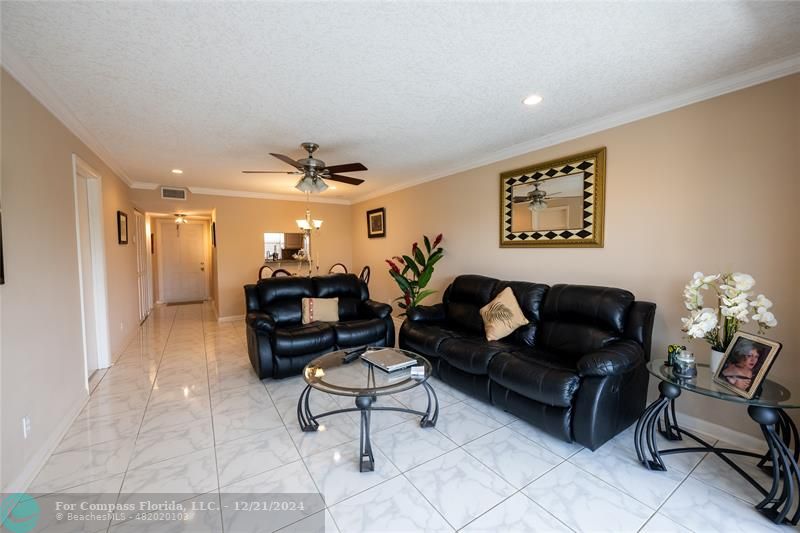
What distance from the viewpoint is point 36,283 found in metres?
2.16

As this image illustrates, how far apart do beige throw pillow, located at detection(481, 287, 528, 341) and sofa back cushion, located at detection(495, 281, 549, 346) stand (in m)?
0.05

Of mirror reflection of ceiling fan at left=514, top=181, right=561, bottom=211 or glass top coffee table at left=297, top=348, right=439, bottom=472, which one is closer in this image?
glass top coffee table at left=297, top=348, right=439, bottom=472

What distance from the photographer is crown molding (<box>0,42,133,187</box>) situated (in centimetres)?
186

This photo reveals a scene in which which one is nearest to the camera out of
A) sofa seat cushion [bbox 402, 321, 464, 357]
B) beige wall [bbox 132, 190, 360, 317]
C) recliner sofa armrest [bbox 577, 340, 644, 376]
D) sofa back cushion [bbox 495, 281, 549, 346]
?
recliner sofa armrest [bbox 577, 340, 644, 376]

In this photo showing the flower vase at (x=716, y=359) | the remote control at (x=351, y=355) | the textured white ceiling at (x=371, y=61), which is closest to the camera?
the textured white ceiling at (x=371, y=61)

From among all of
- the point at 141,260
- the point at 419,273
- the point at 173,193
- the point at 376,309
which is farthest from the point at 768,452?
the point at 141,260

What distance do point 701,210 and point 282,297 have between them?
4.08 meters

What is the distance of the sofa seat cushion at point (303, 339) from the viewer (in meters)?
3.27

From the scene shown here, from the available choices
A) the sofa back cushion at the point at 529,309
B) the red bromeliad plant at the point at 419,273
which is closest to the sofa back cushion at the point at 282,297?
the red bromeliad plant at the point at 419,273

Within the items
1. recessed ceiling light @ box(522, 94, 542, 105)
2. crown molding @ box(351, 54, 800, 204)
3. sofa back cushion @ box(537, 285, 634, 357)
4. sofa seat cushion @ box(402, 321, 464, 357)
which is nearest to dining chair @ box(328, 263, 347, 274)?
sofa seat cushion @ box(402, 321, 464, 357)

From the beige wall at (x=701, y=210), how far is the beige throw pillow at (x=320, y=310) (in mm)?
2333

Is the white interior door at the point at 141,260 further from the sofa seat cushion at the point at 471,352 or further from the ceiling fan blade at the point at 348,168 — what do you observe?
the sofa seat cushion at the point at 471,352

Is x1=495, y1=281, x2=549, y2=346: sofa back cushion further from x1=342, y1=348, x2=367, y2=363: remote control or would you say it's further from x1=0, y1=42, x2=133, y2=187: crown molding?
x1=0, y1=42, x2=133, y2=187: crown molding

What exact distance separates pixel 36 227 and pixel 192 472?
1.92m
